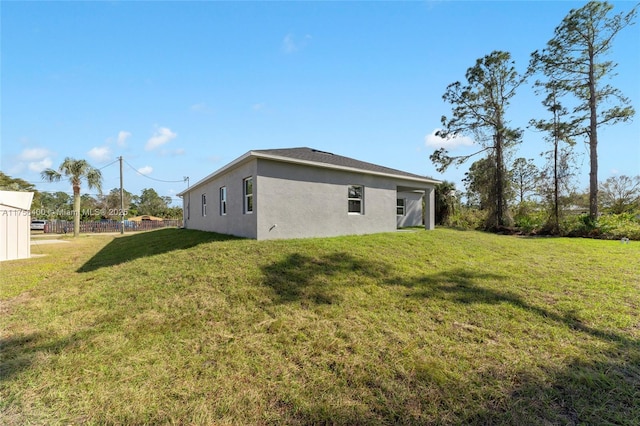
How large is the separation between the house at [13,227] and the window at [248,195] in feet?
28.9

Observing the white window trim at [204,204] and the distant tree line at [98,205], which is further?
the distant tree line at [98,205]

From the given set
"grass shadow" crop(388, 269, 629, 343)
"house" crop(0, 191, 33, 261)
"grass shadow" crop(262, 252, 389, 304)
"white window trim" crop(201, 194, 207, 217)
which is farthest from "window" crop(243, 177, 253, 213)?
"house" crop(0, 191, 33, 261)

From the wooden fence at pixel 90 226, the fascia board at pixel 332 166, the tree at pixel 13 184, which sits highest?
the tree at pixel 13 184

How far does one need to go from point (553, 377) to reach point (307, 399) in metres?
2.54

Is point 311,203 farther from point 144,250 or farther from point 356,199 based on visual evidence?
point 144,250

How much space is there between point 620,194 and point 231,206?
32.1 meters

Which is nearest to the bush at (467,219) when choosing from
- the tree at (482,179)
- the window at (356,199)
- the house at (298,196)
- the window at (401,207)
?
the tree at (482,179)

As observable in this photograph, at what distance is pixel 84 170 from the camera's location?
70.4ft

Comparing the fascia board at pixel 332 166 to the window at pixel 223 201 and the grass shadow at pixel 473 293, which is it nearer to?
the window at pixel 223 201

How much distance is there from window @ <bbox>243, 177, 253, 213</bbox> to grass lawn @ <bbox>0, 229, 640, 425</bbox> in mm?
3197

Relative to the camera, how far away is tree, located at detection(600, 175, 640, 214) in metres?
20.8

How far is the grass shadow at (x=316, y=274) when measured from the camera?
4.98 metres

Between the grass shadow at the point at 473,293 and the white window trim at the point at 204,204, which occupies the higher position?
the white window trim at the point at 204,204

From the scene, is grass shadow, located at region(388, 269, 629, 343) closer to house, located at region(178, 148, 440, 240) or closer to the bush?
house, located at region(178, 148, 440, 240)
